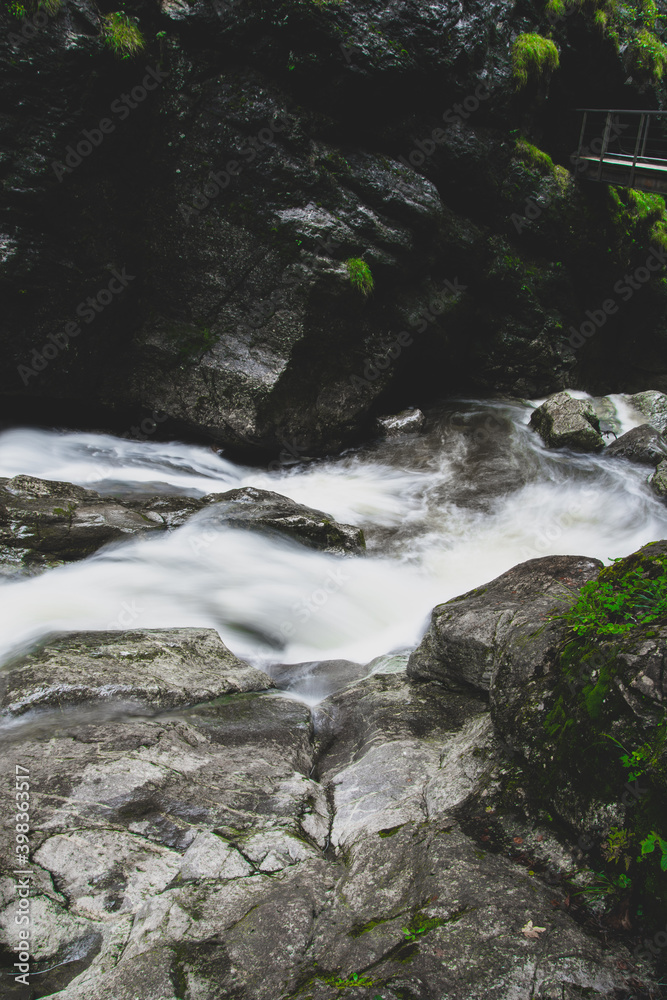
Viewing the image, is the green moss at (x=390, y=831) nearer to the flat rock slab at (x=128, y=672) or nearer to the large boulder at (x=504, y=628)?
the large boulder at (x=504, y=628)

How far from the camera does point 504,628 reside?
12.2 feet

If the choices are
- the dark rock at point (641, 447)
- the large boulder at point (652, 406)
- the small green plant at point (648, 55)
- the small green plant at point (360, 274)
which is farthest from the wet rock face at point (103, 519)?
the small green plant at point (648, 55)

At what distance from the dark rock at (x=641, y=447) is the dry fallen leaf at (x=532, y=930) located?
30.9ft

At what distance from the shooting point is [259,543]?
6988mm

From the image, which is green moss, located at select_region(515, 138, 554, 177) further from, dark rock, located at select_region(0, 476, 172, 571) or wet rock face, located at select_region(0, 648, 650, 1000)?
wet rock face, located at select_region(0, 648, 650, 1000)

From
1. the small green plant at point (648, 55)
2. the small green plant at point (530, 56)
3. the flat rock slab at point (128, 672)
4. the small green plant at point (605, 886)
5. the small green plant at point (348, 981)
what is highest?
the small green plant at point (648, 55)

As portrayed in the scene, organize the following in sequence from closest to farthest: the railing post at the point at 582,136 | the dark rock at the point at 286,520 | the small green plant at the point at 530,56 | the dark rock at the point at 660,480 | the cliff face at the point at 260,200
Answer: the dark rock at the point at 286,520, the cliff face at the point at 260,200, the dark rock at the point at 660,480, the small green plant at the point at 530,56, the railing post at the point at 582,136

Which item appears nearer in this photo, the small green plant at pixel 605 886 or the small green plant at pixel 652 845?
the small green plant at pixel 652 845

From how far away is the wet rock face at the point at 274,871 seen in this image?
6.90 feet

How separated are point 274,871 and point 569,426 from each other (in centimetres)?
957

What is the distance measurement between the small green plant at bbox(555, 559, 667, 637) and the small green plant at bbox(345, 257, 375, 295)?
7.68 m

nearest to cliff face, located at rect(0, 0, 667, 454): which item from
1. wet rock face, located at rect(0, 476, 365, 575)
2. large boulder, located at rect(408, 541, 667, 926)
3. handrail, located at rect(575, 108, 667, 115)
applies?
handrail, located at rect(575, 108, 667, 115)

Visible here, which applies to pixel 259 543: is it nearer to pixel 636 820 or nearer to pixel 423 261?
pixel 636 820

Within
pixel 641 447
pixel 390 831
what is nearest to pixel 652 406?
pixel 641 447
